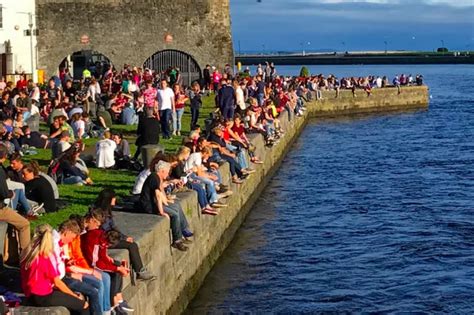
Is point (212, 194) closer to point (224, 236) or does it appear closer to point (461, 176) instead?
point (224, 236)

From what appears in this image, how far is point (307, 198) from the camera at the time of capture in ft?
83.6

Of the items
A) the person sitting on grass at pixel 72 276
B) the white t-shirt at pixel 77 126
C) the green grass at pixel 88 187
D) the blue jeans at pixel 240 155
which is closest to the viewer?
the person sitting on grass at pixel 72 276

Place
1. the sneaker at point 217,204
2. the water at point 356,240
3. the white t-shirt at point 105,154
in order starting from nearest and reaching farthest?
the water at point 356,240, the sneaker at point 217,204, the white t-shirt at point 105,154

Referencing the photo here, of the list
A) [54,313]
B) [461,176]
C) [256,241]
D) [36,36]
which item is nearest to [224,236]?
[256,241]

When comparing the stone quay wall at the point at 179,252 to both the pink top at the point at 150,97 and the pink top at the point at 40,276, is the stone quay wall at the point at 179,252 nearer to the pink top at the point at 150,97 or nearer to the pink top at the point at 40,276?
the pink top at the point at 40,276

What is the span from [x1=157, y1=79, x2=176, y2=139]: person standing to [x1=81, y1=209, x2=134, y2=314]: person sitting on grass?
45.4ft

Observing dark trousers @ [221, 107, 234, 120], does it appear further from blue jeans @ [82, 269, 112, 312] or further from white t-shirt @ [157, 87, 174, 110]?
blue jeans @ [82, 269, 112, 312]

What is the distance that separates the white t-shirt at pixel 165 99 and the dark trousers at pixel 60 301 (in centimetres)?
1506

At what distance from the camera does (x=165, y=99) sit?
24.6m

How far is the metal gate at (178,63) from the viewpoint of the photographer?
1689 inches

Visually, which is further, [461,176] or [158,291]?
[461,176]

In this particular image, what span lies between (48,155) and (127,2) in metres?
22.2

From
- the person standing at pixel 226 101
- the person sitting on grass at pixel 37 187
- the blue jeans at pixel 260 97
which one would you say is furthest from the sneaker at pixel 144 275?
the blue jeans at pixel 260 97

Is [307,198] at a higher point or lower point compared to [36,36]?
lower
